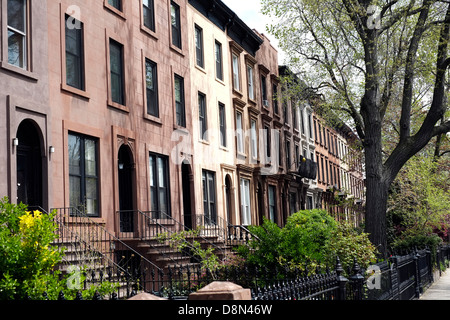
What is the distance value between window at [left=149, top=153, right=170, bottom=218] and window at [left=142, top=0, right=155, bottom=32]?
4.61 metres

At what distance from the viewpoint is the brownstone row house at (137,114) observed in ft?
44.0

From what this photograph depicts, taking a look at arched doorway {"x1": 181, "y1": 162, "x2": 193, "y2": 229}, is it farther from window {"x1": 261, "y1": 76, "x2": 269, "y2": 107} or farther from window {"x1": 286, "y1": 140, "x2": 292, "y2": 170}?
window {"x1": 286, "y1": 140, "x2": 292, "y2": 170}

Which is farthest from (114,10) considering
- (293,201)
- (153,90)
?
(293,201)

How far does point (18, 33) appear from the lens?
13.2 metres

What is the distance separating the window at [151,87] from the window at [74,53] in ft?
12.2

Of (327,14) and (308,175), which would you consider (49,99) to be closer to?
(327,14)

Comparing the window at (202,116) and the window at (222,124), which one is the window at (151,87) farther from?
the window at (222,124)

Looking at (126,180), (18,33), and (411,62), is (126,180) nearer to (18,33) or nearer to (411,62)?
(18,33)

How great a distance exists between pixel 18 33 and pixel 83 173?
3948 mm

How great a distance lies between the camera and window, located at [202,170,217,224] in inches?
899

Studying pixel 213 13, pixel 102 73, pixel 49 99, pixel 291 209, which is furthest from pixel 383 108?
pixel 291 209
